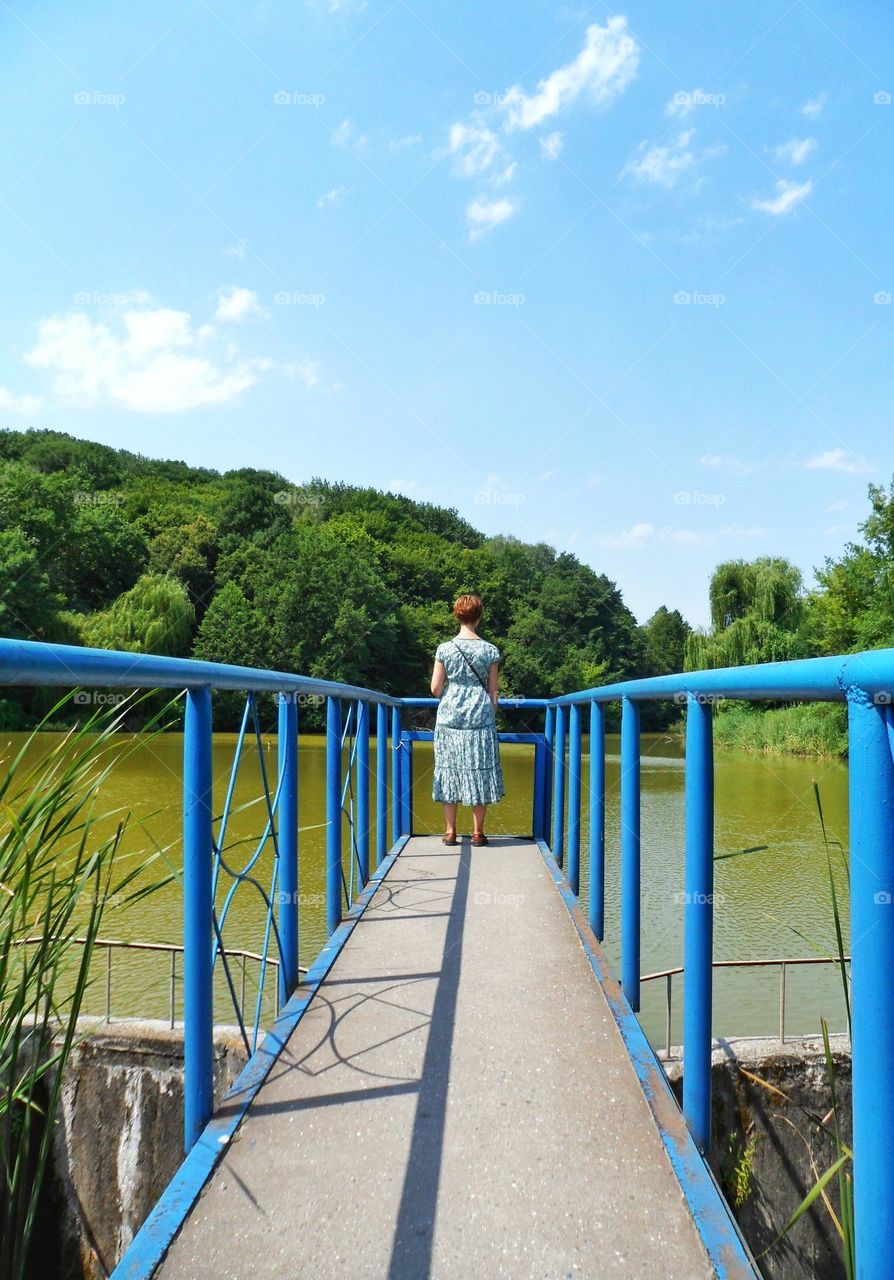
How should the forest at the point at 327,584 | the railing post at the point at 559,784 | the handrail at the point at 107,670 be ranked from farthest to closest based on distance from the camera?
1. the forest at the point at 327,584
2. the railing post at the point at 559,784
3. the handrail at the point at 107,670

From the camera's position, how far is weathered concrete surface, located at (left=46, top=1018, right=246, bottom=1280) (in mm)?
3525

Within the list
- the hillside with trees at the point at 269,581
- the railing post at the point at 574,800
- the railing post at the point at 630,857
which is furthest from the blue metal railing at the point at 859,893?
the hillside with trees at the point at 269,581

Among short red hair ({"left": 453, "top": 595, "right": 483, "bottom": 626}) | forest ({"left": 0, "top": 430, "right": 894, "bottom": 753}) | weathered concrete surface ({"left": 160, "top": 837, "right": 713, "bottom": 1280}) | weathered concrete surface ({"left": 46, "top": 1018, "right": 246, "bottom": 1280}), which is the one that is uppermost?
forest ({"left": 0, "top": 430, "right": 894, "bottom": 753})

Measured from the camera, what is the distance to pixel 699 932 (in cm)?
164

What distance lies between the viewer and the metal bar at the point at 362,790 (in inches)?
149

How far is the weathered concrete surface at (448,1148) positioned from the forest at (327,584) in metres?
22.5

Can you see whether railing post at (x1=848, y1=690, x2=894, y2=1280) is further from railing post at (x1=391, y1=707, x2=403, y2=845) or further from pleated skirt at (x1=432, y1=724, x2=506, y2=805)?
railing post at (x1=391, y1=707, x2=403, y2=845)

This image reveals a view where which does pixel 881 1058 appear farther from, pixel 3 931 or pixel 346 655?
pixel 346 655

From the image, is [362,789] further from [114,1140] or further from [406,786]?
[114,1140]

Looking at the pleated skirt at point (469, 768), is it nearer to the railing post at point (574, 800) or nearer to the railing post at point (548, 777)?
the railing post at point (574, 800)

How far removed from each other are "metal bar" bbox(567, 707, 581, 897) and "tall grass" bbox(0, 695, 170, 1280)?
9.04 feet

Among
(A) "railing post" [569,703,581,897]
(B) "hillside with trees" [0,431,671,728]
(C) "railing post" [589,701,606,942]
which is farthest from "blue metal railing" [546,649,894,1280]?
(B) "hillside with trees" [0,431,671,728]

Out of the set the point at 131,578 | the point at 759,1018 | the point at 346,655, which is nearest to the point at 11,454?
the point at 131,578

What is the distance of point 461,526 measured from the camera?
216 ft
